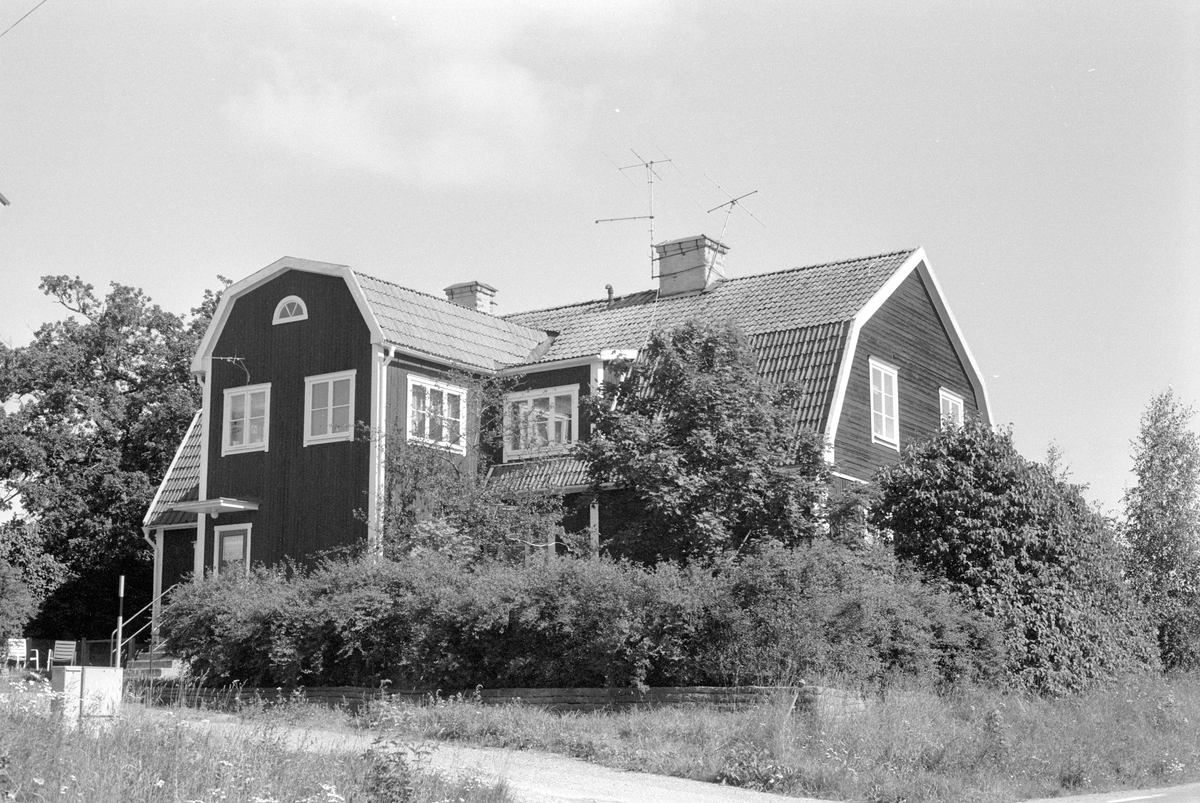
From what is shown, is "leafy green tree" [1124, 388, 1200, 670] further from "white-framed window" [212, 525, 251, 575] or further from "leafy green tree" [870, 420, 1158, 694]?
"white-framed window" [212, 525, 251, 575]

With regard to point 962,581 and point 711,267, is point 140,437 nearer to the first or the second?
point 711,267

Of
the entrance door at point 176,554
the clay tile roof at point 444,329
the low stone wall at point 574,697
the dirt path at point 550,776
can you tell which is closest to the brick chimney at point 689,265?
the clay tile roof at point 444,329

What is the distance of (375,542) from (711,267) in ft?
36.3

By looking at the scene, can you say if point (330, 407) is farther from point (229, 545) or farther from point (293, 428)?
point (229, 545)

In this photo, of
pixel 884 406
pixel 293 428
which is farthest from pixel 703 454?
pixel 293 428

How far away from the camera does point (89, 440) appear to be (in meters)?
43.1

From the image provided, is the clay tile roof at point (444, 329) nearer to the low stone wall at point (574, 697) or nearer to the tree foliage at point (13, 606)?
the low stone wall at point (574, 697)

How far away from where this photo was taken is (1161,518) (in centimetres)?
3500

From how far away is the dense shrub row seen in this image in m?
17.5

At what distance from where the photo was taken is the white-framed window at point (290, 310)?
96.7 ft

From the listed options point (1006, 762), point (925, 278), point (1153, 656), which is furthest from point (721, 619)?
point (925, 278)

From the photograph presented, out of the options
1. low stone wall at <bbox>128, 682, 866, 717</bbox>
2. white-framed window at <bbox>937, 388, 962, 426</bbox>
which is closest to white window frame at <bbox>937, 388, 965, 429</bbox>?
white-framed window at <bbox>937, 388, 962, 426</bbox>

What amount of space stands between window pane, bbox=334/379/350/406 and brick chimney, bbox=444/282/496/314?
8205mm

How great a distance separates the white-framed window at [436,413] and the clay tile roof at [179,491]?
5.90 metres
